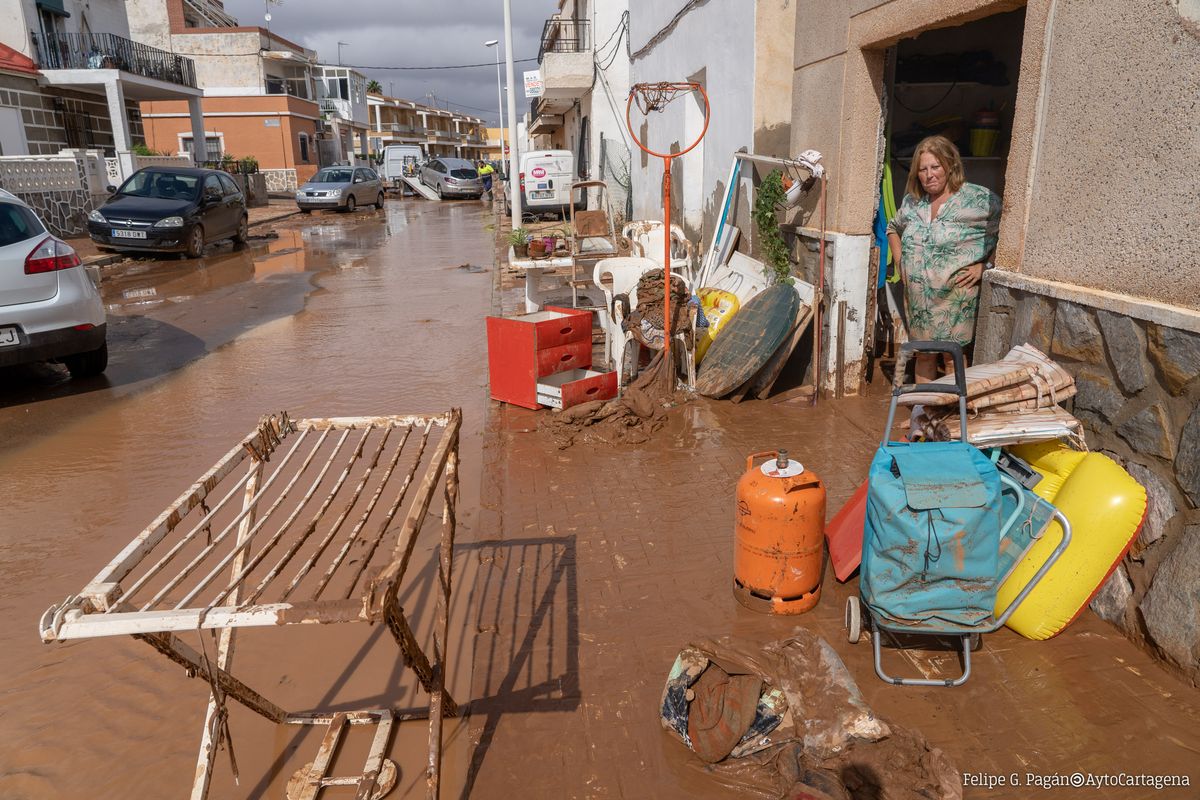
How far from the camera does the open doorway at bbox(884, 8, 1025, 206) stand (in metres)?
7.31

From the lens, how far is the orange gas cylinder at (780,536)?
335 centimetres

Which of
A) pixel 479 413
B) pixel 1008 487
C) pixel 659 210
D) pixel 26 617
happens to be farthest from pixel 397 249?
pixel 1008 487

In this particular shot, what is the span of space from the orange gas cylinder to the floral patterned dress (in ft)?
6.58

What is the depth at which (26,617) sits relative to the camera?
3.85 meters

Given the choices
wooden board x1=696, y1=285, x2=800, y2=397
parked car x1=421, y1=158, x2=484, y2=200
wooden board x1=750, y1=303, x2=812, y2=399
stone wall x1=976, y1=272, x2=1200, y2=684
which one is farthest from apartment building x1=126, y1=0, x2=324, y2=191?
stone wall x1=976, y1=272, x2=1200, y2=684

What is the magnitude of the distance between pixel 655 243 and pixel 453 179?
2973 cm

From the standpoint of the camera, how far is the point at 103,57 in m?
23.2

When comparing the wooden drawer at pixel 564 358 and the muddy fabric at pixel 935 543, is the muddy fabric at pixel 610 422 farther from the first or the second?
the muddy fabric at pixel 935 543

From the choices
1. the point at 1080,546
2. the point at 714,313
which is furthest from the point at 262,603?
the point at 714,313

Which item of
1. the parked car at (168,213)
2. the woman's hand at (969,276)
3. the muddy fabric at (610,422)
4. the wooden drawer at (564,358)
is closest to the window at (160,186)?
the parked car at (168,213)

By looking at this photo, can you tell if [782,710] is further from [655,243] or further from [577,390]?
[655,243]

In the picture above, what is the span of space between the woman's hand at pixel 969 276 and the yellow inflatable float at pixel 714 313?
2.22 meters

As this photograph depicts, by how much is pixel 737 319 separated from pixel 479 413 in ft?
7.48

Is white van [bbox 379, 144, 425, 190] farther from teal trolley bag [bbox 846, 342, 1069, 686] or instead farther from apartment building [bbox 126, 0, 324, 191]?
teal trolley bag [bbox 846, 342, 1069, 686]
